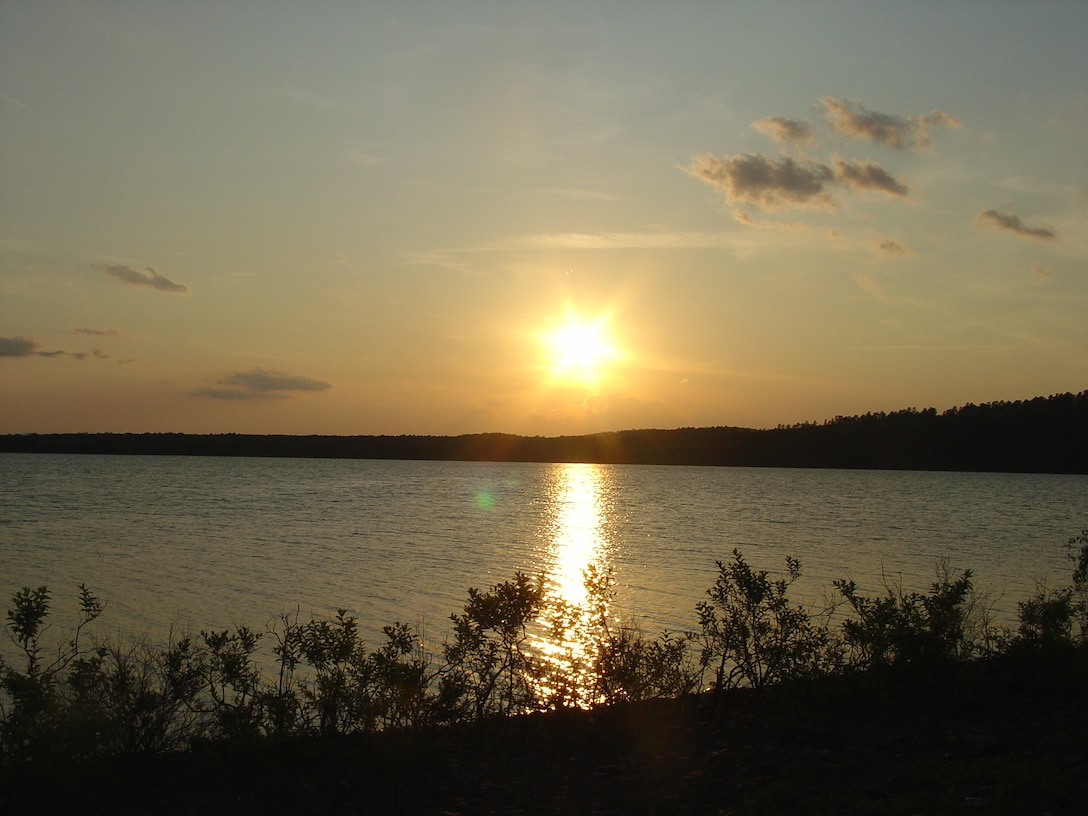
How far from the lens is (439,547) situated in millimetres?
40156

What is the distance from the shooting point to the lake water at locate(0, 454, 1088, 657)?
24.9 metres

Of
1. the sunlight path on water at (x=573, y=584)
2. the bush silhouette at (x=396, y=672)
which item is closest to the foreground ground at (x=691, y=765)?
the bush silhouette at (x=396, y=672)

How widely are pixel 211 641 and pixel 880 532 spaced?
153ft

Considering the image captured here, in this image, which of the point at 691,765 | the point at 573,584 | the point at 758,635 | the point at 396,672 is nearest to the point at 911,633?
the point at 758,635

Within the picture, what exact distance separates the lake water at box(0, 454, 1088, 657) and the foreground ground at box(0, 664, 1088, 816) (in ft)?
32.9

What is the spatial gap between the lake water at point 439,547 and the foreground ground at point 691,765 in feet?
32.9

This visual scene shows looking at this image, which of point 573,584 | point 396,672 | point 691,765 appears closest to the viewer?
point 691,765

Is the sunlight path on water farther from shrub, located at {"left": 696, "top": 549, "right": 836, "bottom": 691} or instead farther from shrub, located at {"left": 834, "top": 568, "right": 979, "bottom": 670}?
shrub, located at {"left": 834, "top": 568, "right": 979, "bottom": 670}

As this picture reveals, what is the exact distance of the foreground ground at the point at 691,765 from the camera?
7836mm

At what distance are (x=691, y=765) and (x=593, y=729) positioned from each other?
192 cm

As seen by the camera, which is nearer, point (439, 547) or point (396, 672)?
point (396, 672)

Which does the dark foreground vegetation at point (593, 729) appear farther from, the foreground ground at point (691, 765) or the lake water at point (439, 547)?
the lake water at point (439, 547)

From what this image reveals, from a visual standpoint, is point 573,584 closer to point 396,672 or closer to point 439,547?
point 439,547

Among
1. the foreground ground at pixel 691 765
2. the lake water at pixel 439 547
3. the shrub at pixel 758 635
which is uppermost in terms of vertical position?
the shrub at pixel 758 635
